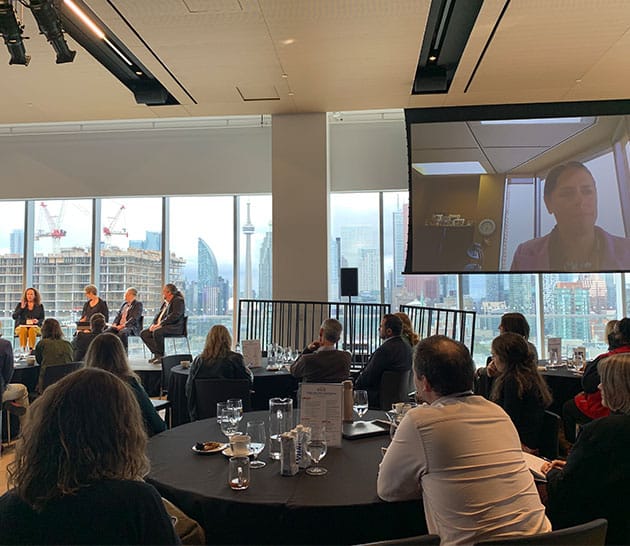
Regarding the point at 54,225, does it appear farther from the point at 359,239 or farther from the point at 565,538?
the point at 565,538

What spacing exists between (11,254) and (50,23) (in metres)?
6.60

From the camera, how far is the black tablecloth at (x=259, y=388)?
4.61 metres

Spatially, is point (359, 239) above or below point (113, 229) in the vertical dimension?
below

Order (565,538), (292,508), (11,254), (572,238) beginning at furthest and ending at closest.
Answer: (11,254)
(572,238)
(292,508)
(565,538)

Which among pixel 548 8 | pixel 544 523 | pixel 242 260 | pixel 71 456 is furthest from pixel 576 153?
pixel 71 456

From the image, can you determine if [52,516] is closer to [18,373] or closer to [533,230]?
[18,373]

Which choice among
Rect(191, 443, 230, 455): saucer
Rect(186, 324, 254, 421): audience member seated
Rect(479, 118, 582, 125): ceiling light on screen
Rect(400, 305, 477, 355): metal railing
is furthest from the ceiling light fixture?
Rect(479, 118, 582, 125): ceiling light on screen

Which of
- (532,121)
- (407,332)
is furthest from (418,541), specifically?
(532,121)

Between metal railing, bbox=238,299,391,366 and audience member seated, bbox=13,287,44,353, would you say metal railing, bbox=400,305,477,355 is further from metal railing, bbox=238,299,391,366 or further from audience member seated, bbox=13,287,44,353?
audience member seated, bbox=13,287,44,353

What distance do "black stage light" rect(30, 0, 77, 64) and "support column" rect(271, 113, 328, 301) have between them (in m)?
3.73

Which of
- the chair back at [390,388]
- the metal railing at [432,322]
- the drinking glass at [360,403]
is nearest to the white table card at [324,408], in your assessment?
the drinking glass at [360,403]

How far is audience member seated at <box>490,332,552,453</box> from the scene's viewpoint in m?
2.86

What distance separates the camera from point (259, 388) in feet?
15.5

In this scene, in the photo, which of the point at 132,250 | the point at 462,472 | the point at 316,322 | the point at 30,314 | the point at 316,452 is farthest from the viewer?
the point at 132,250
